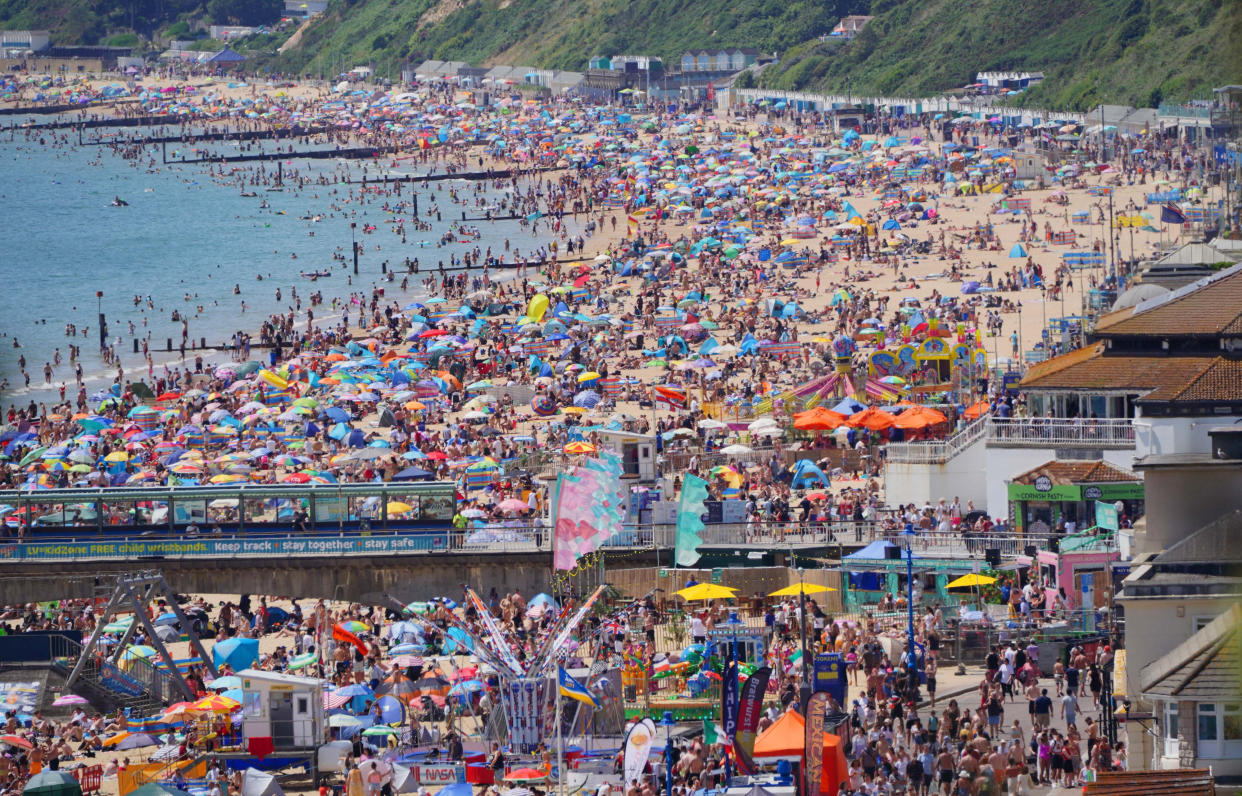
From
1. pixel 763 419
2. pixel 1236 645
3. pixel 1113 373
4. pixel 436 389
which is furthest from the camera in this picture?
pixel 436 389

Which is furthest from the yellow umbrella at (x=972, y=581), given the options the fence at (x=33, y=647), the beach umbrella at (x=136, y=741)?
the fence at (x=33, y=647)

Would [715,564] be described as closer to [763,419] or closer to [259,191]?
[763,419]

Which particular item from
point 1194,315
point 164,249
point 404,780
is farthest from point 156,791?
point 164,249

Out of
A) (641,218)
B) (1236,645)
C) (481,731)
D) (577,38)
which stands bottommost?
(481,731)

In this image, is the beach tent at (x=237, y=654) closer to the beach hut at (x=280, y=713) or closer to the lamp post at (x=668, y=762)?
the beach hut at (x=280, y=713)

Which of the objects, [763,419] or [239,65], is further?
[239,65]

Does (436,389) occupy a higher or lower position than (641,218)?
lower

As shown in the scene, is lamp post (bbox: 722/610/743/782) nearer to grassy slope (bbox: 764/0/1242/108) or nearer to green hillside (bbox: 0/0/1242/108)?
green hillside (bbox: 0/0/1242/108)

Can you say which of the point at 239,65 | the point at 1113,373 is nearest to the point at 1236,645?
the point at 1113,373

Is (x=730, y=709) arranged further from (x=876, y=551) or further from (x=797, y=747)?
(x=876, y=551)
